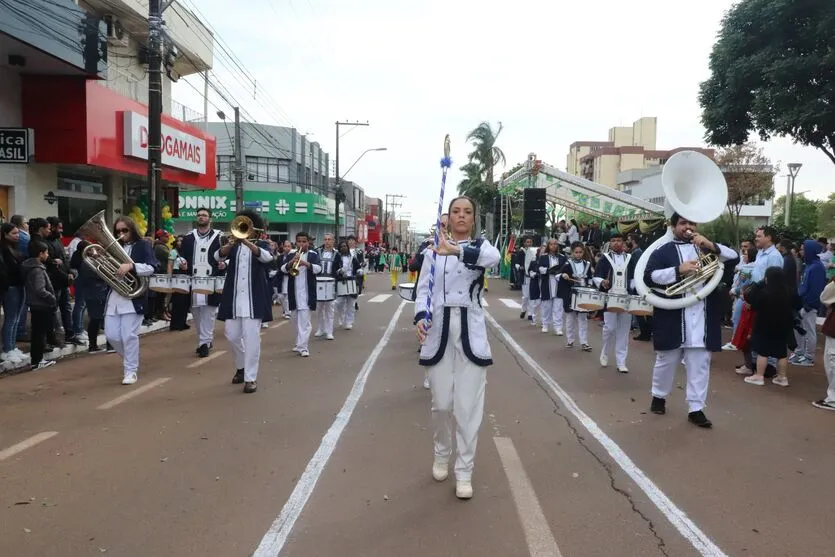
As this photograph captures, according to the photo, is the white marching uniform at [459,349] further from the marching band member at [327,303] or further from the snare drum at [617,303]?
the marching band member at [327,303]

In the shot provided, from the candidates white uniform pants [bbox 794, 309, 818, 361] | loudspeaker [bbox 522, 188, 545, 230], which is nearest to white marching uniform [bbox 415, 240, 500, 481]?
white uniform pants [bbox 794, 309, 818, 361]

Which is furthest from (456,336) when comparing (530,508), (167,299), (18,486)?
(167,299)

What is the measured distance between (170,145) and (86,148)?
462 centimetres

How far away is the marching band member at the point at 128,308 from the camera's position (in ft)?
→ 25.5

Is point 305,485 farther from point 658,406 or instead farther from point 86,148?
point 86,148

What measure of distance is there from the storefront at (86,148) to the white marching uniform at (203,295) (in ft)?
20.7

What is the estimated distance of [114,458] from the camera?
5141 millimetres

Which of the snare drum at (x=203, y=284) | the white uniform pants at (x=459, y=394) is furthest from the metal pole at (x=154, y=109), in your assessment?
the white uniform pants at (x=459, y=394)

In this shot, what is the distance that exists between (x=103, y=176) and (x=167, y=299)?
5.08m

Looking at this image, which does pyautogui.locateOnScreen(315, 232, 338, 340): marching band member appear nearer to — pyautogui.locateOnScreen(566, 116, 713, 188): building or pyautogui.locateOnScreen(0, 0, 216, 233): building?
pyautogui.locateOnScreen(0, 0, 216, 233): building

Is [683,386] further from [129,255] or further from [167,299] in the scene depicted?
[167,299]

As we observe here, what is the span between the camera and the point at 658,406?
6.80 meters

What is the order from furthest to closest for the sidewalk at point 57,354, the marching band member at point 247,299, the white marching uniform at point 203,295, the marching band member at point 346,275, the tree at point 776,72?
1. the tree at point 776,72
2. the marching band member at point 346,275
3. the white marching uniform at point 203,295
4. the sidewalk at point 57,354
5. the marching band member at point 247,299

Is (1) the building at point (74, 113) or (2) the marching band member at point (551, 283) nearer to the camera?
(1) the building at point (74, 113)
